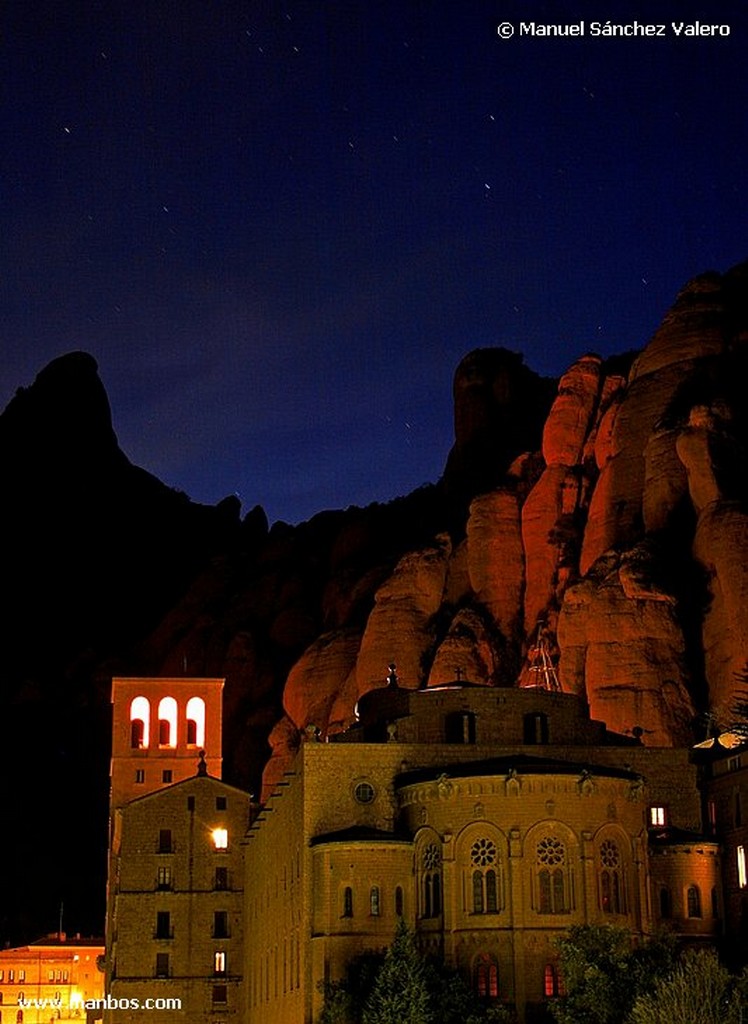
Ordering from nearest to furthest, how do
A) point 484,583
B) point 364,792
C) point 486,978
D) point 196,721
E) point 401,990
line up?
point 401,990 < point 486,978 < point 364,792 < point 196,721 < point 484,583

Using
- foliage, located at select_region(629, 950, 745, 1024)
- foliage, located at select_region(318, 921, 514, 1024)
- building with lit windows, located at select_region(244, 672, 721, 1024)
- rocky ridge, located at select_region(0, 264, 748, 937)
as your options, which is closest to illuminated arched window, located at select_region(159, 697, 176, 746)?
rocky ridge, located at select_region(0, 264, 748, 937)

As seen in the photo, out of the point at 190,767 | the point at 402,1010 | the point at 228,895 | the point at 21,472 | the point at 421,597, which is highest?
the point at 21,472

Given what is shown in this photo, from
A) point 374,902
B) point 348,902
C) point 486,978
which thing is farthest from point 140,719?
point 486,978

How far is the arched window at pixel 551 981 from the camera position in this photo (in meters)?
58.2

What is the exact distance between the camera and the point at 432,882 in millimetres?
60500

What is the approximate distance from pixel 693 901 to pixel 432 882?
1108 centimetres

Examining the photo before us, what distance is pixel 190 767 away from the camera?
92000 mm

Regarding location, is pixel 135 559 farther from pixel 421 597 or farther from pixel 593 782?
pixel 593 782

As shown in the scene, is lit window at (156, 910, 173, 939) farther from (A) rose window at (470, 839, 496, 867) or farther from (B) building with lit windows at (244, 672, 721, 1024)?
(A) rose window at (470, 839, 496, 867)

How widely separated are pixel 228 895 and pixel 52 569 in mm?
94499

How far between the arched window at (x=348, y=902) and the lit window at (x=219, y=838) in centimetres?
2258

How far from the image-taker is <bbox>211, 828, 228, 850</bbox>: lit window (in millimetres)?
82250

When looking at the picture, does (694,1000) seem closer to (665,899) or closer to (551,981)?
(551,981)

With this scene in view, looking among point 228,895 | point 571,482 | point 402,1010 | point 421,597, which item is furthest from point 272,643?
point 402,1010
